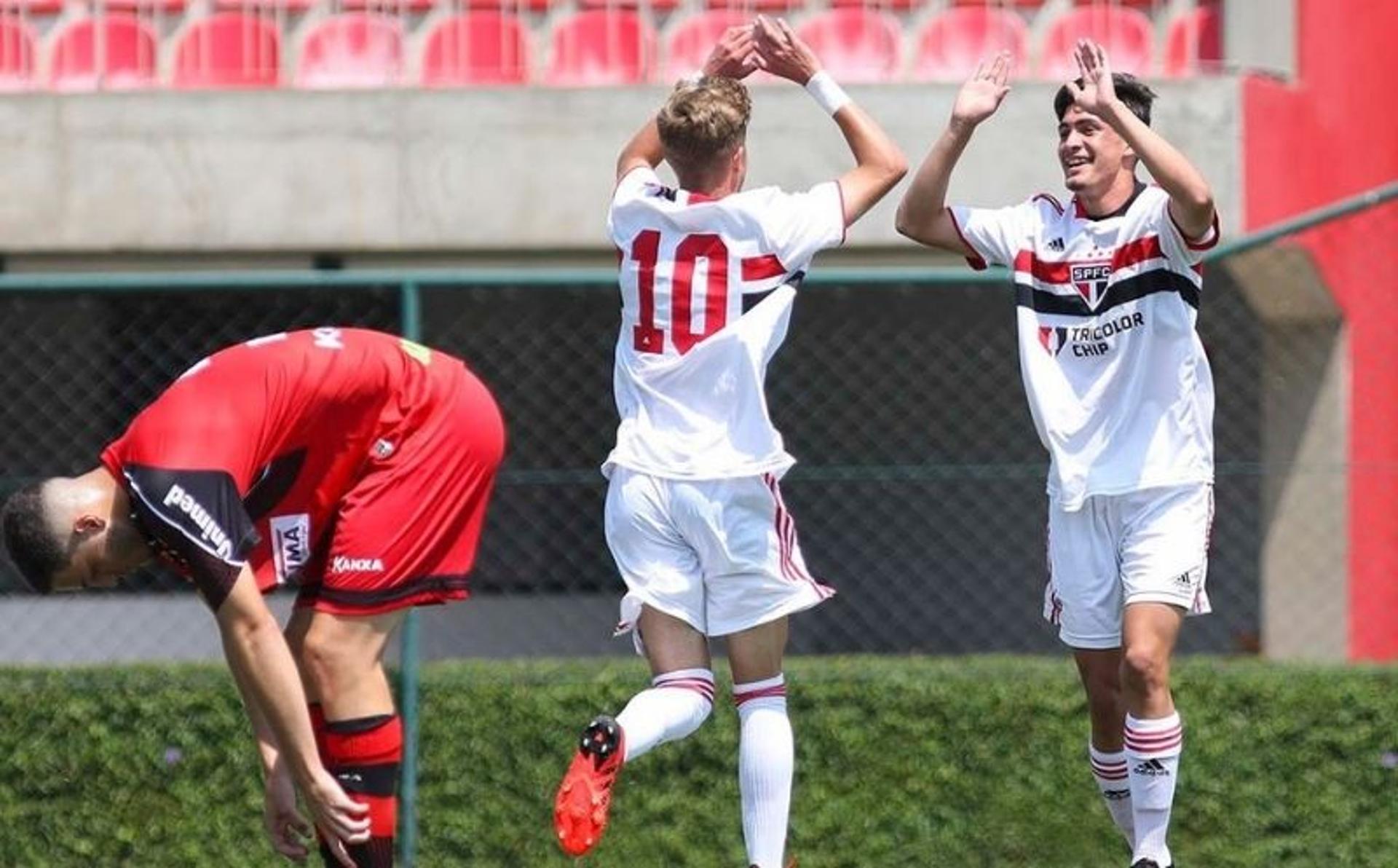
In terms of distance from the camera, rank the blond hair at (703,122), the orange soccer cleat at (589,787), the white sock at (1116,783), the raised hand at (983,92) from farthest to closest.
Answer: the white sock at (1116,783), the raised hand at (983,92), the blond hair at (703,122), the orange soccer cleat at (589,787)

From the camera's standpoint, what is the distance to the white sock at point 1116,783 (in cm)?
653

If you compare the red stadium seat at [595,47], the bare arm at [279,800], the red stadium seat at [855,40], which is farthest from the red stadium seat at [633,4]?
the bare arm at [279,800]

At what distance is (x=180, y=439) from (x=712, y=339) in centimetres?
138

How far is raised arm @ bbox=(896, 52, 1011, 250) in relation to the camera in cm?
614

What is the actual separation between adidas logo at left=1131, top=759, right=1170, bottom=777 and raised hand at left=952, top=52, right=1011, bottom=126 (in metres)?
1.64

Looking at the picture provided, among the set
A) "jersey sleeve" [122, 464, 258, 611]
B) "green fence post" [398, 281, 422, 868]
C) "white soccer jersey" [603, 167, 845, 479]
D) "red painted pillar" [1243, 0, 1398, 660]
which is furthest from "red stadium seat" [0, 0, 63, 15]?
"jersey sleeve" [122, 464, 258, 611]

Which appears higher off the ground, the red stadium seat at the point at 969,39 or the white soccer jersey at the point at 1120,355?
the red stadium seat at the point at 969,39

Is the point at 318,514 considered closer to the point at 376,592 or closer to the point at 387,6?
the point at 376,592

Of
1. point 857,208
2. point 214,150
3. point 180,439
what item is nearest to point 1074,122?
point 857,208

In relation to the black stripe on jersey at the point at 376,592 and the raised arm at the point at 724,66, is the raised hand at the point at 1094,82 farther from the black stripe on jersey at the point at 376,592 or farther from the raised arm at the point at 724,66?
the black stripe on jersey at the point at 376,592

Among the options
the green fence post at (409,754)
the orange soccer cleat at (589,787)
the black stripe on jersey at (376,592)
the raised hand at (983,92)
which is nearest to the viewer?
the orange soccer cleat at (589,787)

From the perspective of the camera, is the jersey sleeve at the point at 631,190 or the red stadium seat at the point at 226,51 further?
the red stadium seat at the point at 226,51

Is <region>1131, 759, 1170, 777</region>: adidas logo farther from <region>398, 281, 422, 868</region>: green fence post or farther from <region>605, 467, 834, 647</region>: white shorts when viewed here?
<region>398, 281, 422, 868</region>: green fence post

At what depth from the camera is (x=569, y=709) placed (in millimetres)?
8492
